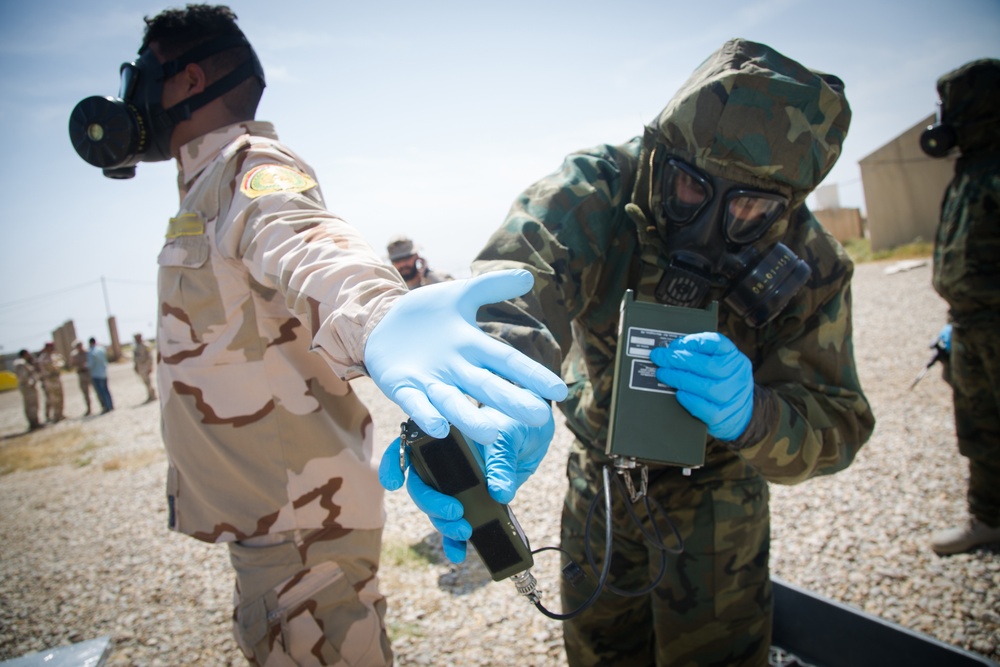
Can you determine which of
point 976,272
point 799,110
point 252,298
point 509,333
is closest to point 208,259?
point 252,298

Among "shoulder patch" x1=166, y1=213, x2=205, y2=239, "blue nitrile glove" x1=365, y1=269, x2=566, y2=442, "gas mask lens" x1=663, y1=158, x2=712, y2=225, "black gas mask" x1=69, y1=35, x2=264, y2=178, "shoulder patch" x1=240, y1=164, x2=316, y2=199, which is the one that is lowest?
"blue nitrile glove" x1=365, y1=269, x2=566, y2=442

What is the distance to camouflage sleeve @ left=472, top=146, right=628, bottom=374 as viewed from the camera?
4.80ft

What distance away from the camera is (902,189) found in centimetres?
1944

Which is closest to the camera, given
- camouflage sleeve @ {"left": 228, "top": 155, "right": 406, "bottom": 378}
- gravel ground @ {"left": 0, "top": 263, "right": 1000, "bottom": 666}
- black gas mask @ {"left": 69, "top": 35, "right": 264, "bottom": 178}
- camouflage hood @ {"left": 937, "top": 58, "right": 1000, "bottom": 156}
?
camouflage sleeve @ {"left": 228, "top": 155, "right": 406, "bottom": 378}

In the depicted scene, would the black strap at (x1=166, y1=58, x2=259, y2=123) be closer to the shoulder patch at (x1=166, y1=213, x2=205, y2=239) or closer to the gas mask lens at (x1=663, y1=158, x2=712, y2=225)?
the shoulder patch at (x1=166, y1=213, x2=205, y2=239)

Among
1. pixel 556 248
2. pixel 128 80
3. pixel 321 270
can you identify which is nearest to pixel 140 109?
pixel 128 80

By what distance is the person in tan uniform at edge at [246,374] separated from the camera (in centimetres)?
164

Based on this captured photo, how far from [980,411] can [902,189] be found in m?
20.5

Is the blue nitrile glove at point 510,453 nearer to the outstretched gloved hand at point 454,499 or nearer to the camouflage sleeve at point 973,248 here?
the outstretched gloved hand at point 454,499

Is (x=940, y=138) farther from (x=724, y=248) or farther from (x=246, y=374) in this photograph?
(x=246, y=374)

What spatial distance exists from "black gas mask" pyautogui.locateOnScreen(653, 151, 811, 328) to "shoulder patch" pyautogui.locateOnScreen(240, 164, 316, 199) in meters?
1.24

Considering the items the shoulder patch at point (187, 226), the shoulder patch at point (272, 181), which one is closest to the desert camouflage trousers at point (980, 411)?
the shoulder patch at point (272, 181)

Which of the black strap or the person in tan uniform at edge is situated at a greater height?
the black strap

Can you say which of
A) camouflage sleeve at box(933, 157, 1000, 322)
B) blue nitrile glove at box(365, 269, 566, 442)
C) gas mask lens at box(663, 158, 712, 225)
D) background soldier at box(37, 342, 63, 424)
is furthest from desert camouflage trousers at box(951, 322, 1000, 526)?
background soldier at box(37, 342, 63, 424)
